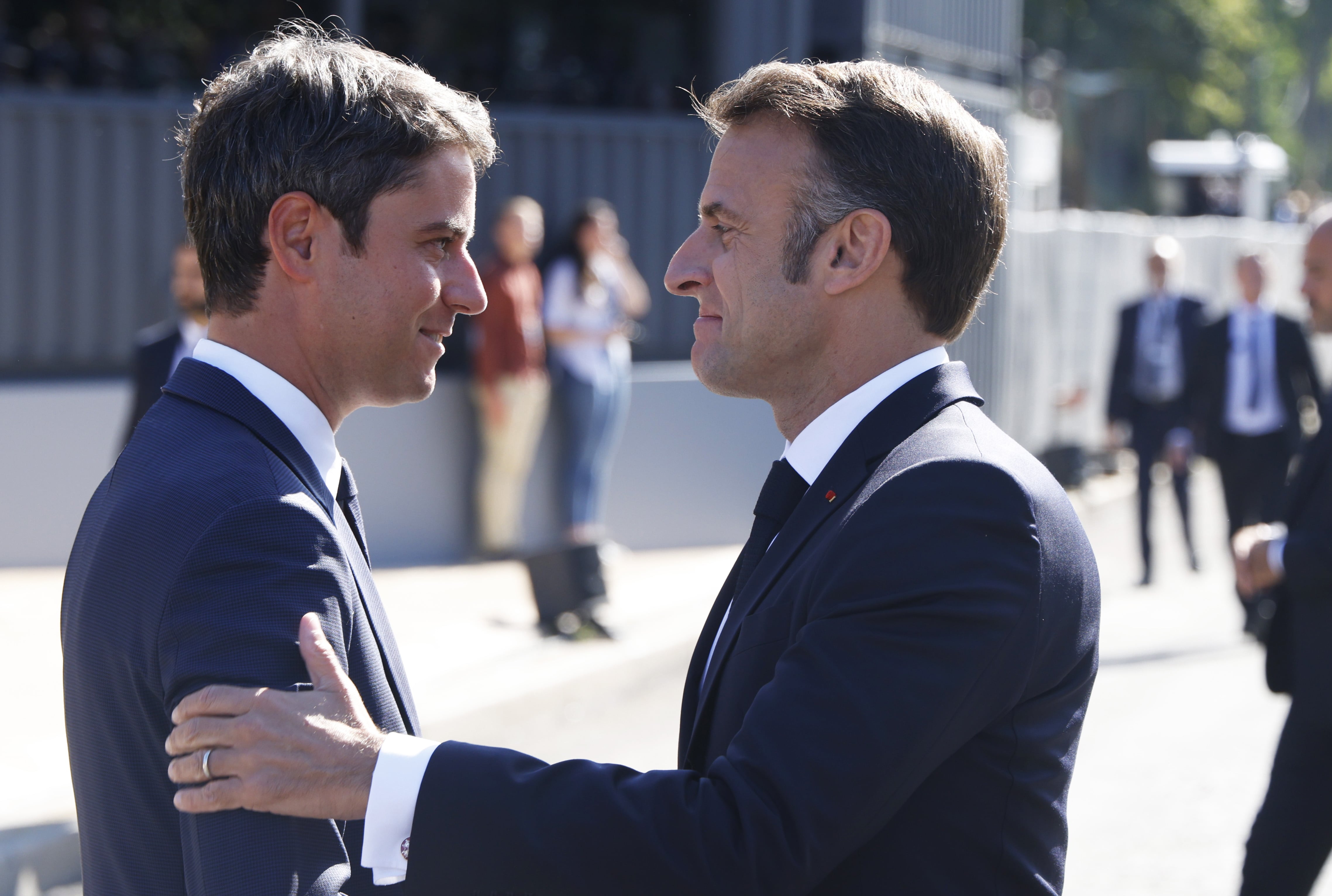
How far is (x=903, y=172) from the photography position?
1926 mm

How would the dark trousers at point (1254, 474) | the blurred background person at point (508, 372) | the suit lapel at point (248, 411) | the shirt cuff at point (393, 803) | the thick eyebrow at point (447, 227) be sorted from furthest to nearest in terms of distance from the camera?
the blurred background person at point (508, 372) < the dark trousers at point (1254, 474) < the thick eyebrow at point (447, 227) < the suit lapel at point (248, 411) < the shirt cuff at point (393, 803)

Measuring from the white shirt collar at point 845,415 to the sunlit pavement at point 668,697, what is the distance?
10.2ft

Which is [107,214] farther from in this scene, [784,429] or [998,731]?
[998,731]

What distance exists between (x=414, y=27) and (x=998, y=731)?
31.5 ft

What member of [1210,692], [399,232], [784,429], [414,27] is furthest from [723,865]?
[414,27]

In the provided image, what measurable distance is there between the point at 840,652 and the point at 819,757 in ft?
0.40

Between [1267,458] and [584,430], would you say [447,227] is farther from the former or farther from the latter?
[1267,458]

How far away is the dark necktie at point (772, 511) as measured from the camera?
200 cm

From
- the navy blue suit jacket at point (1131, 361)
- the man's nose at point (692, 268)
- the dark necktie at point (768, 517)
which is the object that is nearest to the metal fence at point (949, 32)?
the navy blue suit jacket at point (1131, 361)

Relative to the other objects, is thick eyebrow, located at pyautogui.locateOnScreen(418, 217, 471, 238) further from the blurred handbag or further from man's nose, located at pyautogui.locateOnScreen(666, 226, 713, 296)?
the blurred handbag

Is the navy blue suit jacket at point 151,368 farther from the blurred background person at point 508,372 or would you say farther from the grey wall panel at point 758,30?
the grey wall panel at point 758,30

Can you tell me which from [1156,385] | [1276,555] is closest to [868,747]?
[1276,555]

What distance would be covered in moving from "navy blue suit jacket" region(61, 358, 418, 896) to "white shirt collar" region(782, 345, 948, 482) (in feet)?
2.09

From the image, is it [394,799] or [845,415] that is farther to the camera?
[845,415]
